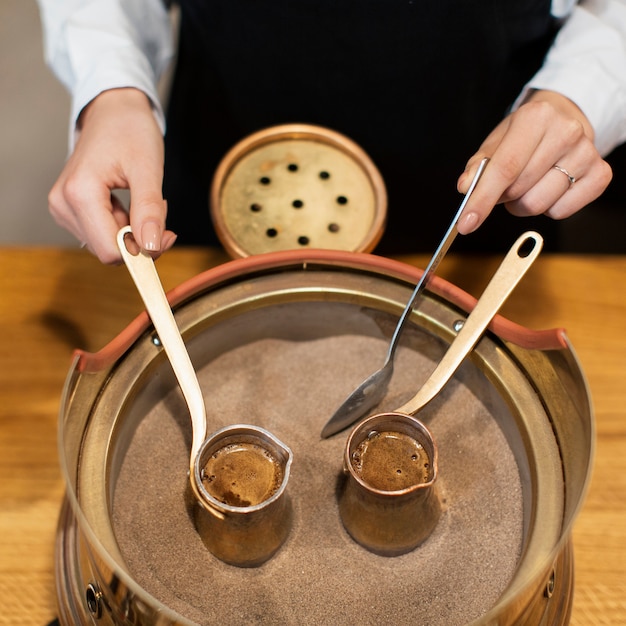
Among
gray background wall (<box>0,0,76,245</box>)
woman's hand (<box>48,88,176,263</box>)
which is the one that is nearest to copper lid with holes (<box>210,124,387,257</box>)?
woman's hand (<box>48,88,176,263</box>)

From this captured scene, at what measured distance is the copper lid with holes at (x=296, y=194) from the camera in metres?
0.88

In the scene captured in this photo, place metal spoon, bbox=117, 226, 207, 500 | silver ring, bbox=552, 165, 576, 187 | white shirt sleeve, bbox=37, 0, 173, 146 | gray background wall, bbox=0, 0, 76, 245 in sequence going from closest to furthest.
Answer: metal spoon, bbox=117, 226, 207, 500 → silver ring, bbox=552, 165, 576, 187 → white shirt sleeve, bbox=37, 0, 173, 146 → gray background wall, bbox=0, 0, 76, 245

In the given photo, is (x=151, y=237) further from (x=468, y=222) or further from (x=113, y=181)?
(x=468, y=222)

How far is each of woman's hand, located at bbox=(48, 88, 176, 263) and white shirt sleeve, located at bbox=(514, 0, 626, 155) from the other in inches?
18.3

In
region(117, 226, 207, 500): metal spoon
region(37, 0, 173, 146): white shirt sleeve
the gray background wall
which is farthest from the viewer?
the gray background wall

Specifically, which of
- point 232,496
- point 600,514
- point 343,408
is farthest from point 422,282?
point 600,514

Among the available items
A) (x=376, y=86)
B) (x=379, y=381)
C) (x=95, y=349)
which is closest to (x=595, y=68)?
(x=376, y=86)

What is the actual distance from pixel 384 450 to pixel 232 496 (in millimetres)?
135

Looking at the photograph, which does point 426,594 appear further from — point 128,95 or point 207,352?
point 128,95

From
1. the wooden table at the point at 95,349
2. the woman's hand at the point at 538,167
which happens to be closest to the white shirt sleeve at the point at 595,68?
the woman's hand at the point at 538,167

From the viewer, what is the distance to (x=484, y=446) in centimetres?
68

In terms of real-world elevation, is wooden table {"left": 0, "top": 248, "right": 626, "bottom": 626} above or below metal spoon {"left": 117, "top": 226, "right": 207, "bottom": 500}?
below

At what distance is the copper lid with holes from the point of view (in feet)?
2.90

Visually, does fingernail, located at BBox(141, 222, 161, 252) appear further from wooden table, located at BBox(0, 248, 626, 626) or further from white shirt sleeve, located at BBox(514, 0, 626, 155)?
white shirt sleeve, located at BBox(514, 0, 626, 155)
